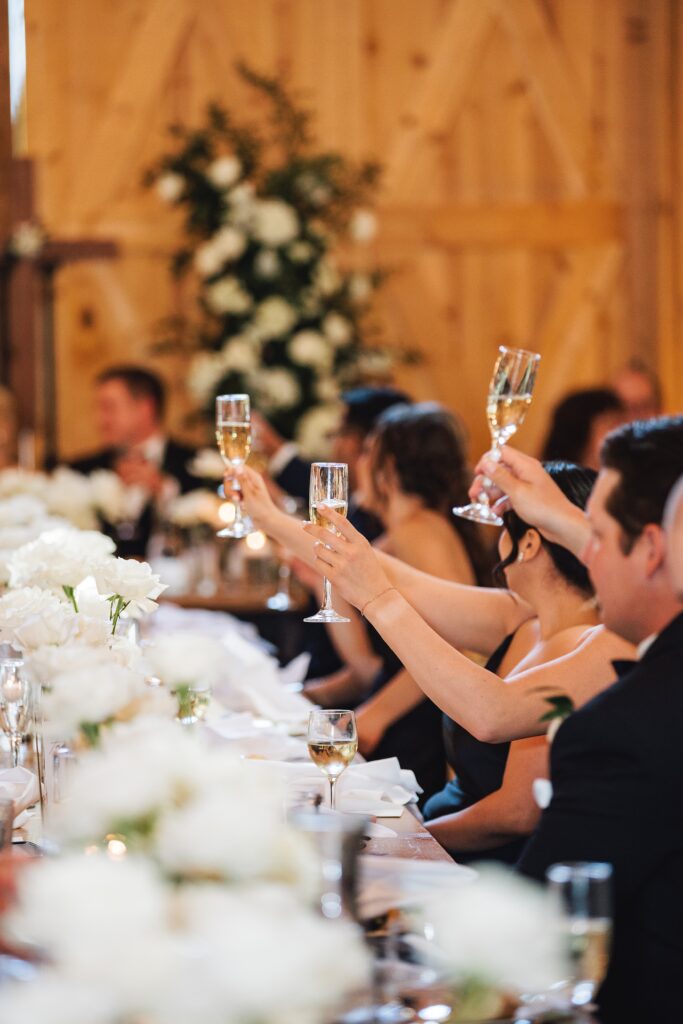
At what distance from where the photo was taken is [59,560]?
7.37ft

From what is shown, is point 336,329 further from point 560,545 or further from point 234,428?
point 560,545

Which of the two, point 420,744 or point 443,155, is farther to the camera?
point 443,155

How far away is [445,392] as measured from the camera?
24.4ft

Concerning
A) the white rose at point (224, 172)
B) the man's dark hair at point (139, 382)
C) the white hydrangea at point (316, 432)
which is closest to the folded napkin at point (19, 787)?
the white hydrangea at point (316, 432)

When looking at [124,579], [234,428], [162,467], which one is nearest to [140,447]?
[162,467]

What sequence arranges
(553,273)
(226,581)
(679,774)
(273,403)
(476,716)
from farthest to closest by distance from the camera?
1. (553,273)
2. (273,403)
3. (226,581)
4. (476,716)
5. (679,774)

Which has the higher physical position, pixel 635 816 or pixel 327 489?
pixel 327 489

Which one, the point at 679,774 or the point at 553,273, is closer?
the point at 679,774

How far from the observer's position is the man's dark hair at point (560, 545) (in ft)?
8.61

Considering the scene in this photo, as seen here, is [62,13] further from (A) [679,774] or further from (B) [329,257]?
(A) [679,774]

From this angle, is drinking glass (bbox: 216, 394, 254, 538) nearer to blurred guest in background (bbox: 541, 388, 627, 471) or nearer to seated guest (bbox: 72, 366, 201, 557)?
blurred guest in background (bbox: 541, 388, 627, 471)

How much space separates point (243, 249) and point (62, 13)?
1766 millimetres

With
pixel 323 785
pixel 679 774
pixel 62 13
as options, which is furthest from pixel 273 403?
pixel 679 774

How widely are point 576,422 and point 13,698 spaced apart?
3.92 metres
